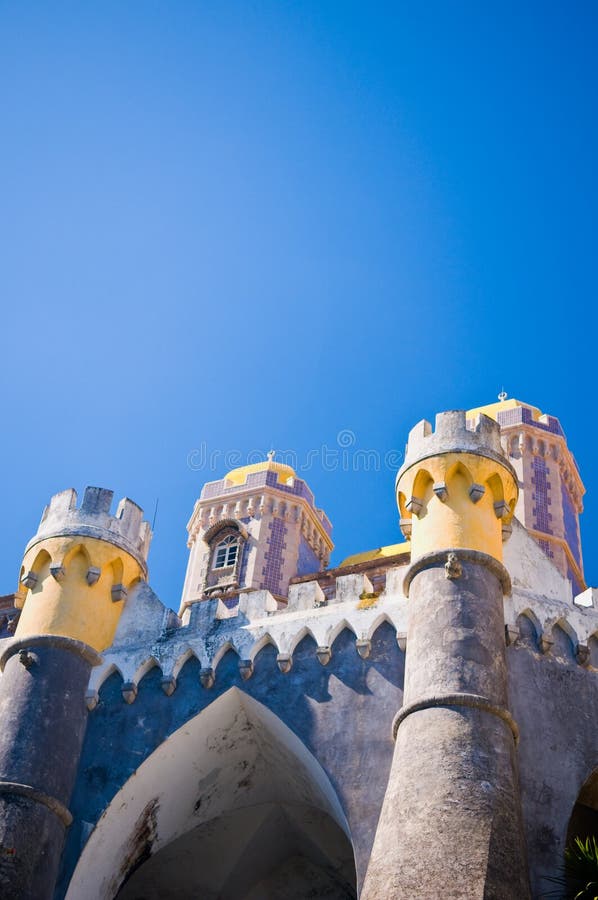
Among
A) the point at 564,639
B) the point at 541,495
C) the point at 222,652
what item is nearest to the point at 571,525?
the point at 541,495

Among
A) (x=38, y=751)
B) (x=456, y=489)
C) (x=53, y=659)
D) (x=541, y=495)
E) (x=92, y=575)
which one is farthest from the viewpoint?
(x=541, y=495)

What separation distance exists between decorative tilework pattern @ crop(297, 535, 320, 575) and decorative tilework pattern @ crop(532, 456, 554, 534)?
885cm

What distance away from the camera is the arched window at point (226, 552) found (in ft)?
136

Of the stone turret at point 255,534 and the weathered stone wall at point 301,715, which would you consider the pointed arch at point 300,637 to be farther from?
the stone turret at point 255,534

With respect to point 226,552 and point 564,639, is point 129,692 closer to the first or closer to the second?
point 564,639

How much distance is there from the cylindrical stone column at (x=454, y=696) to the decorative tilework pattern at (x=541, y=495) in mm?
17671

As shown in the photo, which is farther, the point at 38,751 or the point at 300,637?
the point at 300,637

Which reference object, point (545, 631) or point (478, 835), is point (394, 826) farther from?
point (545, 631)

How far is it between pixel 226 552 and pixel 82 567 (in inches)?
868

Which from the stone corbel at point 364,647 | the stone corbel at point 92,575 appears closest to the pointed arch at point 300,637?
the stone corbel at point 364,647

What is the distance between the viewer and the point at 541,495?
3712 centimetres

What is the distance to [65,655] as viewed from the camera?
1884 centimetres

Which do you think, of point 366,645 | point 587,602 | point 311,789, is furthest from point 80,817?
point 587,602

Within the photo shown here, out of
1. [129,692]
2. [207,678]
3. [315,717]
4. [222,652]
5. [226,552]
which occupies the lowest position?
[315,717]
